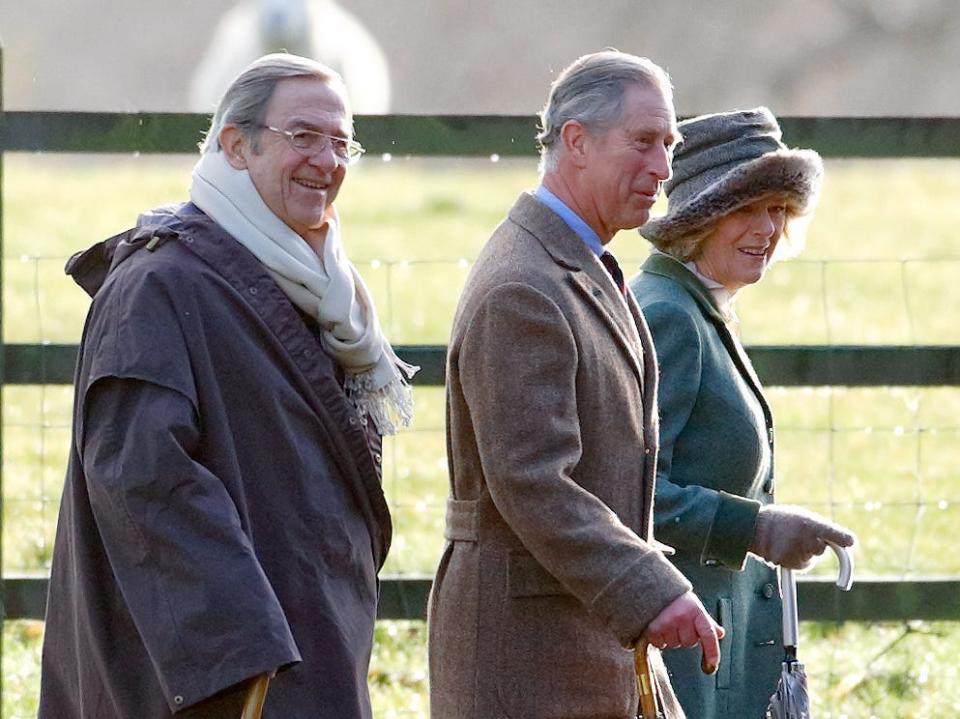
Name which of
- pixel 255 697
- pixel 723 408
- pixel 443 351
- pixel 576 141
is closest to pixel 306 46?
pixel 443 351

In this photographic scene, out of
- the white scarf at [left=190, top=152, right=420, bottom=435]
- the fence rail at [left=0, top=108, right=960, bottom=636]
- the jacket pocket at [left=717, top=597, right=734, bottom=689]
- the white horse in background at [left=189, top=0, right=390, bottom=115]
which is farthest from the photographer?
the white horse in background at [left=189, top=0, right=390, bottom=115]

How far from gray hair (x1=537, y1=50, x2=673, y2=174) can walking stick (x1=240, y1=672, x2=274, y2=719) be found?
1.07 metres

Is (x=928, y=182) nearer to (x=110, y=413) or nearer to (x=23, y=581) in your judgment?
(x=23, y=581)

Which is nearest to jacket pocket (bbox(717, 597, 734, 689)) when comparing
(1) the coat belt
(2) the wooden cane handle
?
(2) the wooden cane handle

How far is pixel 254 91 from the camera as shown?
3158 millimetres

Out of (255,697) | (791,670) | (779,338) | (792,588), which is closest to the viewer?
(255,697)

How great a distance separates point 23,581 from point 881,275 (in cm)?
784

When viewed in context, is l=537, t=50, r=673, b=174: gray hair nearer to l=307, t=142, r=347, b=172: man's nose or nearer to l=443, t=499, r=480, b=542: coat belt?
l=307, t=142, r=347, b=172: man's nose

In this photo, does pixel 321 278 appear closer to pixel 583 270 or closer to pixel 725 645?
pixel 583 270

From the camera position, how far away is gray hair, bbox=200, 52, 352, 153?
3.15 m

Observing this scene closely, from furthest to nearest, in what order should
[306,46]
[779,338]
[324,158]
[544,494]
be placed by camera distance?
[306,46] → [779,338] → [324,158] → [544,494]

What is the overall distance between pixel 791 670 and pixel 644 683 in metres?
0.47

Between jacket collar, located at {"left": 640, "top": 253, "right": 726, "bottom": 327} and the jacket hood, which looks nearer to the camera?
the jacket hood

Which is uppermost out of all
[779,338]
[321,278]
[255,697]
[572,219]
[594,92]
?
[779,338]
